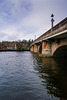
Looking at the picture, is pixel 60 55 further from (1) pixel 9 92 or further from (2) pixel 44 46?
(1) pixel 9 92

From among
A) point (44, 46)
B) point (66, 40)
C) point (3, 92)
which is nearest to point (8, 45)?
point (44, 46)

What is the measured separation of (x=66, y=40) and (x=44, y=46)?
9.34 meters

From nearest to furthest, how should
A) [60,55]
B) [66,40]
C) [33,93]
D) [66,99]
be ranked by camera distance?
1. [66,99]
2. [33,93]
3. [66,40]
4. [60,55]

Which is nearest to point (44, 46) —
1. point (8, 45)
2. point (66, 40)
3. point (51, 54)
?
point (51, 54)

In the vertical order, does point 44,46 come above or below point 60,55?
above

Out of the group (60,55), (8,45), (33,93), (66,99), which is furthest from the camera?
(8,45)

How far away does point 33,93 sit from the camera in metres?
4.90

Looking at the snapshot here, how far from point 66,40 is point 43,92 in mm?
12071

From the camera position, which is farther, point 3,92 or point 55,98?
point 3,92

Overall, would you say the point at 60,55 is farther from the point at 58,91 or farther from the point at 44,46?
the point at 58,91

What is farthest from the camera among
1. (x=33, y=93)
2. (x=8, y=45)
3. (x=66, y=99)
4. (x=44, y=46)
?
(x=8, y=45)

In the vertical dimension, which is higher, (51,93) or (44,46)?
(44,46)

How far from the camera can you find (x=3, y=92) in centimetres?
502

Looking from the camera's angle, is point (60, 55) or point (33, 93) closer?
point (33, 93)
